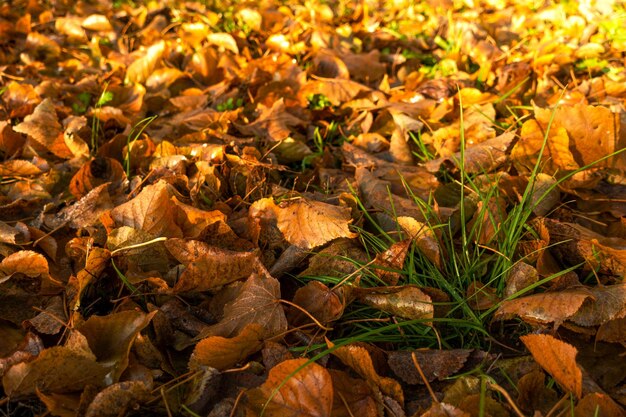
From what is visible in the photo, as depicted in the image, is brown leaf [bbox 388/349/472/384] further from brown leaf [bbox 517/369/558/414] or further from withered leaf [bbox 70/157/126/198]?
withered leaf [bbox 70/157/126/198]

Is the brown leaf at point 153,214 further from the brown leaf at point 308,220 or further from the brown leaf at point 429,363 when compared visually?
the brown leaf at point 429,363

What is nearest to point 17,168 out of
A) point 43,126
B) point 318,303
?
point 43,126

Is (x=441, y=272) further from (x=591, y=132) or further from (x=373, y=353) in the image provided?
(x=591, y=132)

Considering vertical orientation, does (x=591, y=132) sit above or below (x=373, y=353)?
above

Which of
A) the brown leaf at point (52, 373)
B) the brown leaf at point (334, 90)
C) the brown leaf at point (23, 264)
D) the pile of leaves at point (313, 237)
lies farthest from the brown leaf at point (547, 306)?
the brown leaf at point (334, 90)

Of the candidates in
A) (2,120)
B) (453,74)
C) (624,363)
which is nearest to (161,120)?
(2,120)

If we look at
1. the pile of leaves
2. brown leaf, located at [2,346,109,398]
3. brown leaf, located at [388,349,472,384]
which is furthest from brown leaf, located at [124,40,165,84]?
brown leaf, located at [388,349,472,384]
